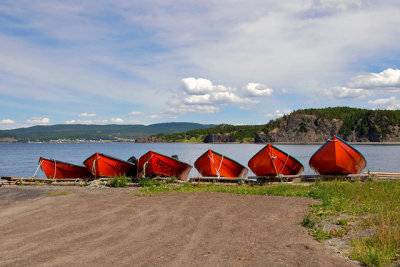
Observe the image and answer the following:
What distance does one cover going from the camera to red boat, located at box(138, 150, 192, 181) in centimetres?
2019

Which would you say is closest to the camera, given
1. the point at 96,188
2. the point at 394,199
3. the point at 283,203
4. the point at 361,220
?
the point at 361,220

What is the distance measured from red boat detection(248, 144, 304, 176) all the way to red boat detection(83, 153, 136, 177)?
823 centimetres

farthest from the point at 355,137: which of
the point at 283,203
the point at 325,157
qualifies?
the point at 283,203

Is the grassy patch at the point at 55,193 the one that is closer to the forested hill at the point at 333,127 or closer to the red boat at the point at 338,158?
the red boat at the point at 338,158

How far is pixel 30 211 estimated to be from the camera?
1143 centimetres

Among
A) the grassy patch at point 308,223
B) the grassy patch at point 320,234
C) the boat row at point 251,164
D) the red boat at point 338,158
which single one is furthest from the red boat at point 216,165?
the grassy patch at point 320,234

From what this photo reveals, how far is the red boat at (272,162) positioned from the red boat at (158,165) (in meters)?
4.68

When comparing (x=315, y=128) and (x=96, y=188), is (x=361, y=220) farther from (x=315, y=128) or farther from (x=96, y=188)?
(x=315, y=128)

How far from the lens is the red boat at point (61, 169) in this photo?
23844 millimetres

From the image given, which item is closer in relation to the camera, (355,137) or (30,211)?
(30,211)

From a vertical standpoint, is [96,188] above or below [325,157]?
below

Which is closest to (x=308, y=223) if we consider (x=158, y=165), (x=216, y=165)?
(x=158, y=165)

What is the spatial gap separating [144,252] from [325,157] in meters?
15.3

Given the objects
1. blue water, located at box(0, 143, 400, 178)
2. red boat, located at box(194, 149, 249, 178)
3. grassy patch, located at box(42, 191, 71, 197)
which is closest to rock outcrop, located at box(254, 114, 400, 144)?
blue water, located at box(0, 143, 400, 178)
